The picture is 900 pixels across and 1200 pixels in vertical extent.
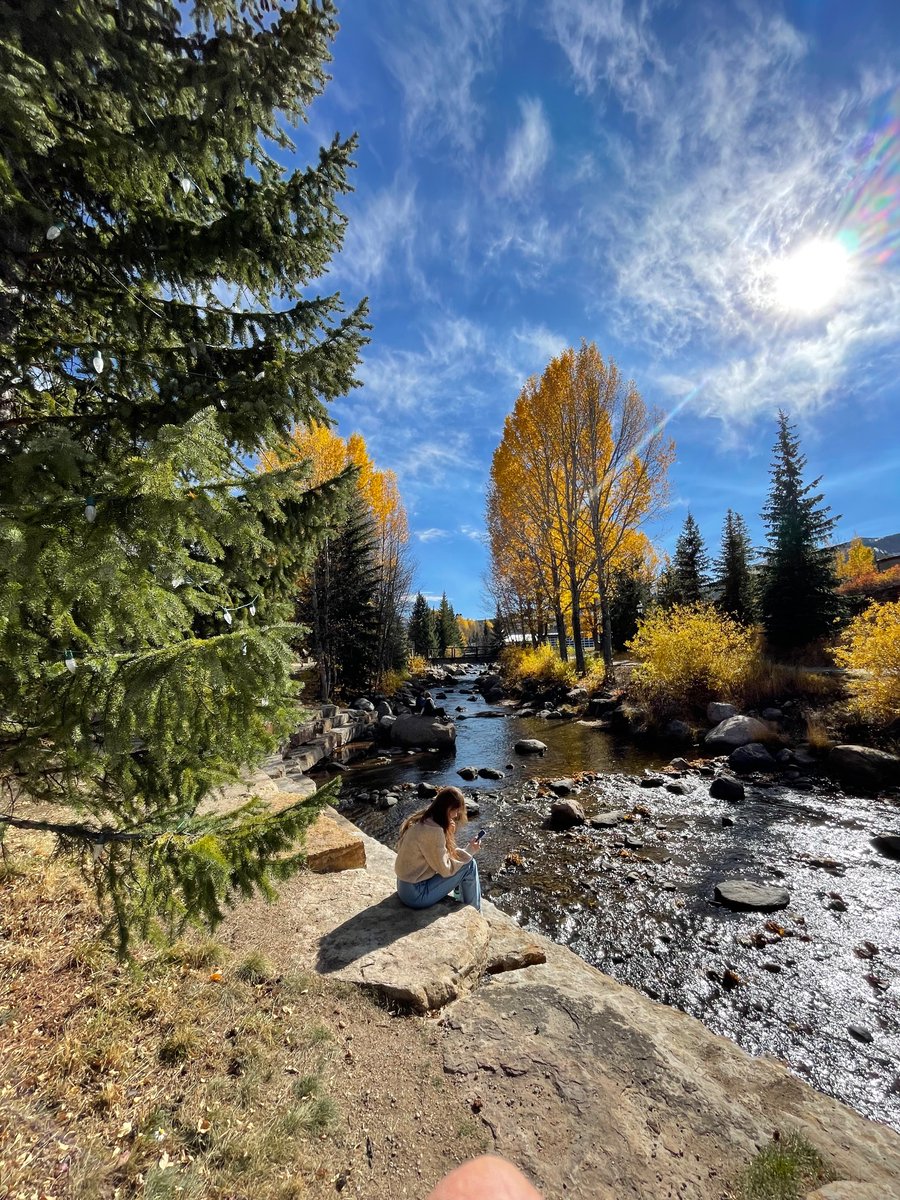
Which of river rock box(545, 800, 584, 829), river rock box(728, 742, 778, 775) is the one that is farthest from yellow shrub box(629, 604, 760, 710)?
river rock box(545, 800, 584, 829)

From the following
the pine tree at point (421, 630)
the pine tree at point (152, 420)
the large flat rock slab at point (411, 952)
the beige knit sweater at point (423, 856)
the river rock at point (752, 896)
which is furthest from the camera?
the pine tree at point (421, 630)

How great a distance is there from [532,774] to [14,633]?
9787 millimetres

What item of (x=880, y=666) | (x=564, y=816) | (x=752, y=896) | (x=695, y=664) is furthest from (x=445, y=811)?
(x=695, y=664)

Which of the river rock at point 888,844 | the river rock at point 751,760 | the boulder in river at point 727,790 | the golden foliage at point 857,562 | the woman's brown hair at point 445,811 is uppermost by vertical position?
the golden foliage at point 857,562

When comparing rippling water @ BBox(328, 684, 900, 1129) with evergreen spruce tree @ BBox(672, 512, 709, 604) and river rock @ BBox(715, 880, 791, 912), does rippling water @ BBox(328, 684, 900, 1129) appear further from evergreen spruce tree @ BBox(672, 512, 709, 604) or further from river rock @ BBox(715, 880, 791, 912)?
evergreen spruce tree @ BBox(672, 512, 709, 604)

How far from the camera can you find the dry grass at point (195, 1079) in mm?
1799

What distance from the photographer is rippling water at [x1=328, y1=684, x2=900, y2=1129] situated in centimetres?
363

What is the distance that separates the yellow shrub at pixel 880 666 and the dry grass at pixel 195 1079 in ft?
35.8

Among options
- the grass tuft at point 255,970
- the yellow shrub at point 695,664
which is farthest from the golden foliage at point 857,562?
the grass tuft at point 255,970

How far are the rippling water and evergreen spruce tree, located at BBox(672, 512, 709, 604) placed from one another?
69.3 feet

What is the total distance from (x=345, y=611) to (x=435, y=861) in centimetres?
1603

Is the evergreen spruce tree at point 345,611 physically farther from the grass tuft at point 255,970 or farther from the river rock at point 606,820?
the grass tuft at point 255,970

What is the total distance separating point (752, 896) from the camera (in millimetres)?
5246

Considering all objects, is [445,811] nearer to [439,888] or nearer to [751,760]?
[439,888]
